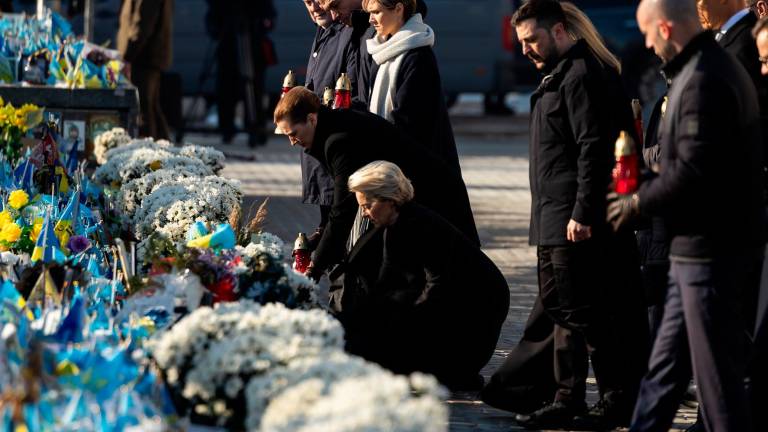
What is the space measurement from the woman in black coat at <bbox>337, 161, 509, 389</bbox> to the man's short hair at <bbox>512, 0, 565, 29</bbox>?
0.80m

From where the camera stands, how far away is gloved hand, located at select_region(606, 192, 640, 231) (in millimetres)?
4730

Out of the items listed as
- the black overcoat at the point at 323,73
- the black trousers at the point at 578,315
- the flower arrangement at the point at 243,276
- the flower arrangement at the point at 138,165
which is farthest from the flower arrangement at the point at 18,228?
the black trousers at the point at 578,315

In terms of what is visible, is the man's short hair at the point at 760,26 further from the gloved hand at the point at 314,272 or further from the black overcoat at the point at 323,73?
the black overcoat at the point at 323,73

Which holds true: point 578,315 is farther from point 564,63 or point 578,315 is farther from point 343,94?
point 343,94

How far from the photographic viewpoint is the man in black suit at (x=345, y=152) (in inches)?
244

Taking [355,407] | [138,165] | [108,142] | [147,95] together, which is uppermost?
[355,407]

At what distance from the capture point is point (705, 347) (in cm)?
463

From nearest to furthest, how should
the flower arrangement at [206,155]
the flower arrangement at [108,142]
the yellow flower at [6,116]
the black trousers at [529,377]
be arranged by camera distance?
the black trousers at [529,377], the yellow flower at [6,116], the flower arrangement at [206,155], the flower arrangement at [108,142]

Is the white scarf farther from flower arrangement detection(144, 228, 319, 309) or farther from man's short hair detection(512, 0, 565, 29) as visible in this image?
flower arrangement detection(144, 228, 319, 309)

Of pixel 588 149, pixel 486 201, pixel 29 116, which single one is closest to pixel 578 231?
pixel 588 149

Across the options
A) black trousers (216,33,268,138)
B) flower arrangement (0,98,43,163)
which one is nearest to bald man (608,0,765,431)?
flower arrangement (0,98,43,163)

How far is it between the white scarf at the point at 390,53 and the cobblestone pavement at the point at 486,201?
127 cm

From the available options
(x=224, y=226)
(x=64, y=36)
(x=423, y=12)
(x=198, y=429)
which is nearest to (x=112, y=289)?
(x=224, y=226)

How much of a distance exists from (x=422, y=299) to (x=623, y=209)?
57.8 inches
